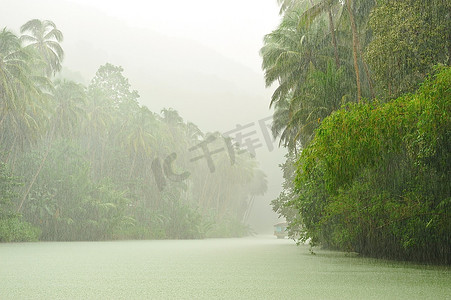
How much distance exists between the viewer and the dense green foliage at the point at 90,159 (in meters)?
25.0

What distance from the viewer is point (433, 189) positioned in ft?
32.0

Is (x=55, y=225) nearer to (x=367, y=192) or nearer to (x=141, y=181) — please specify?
(x=141, y=181)

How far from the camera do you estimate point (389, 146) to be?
9.36m

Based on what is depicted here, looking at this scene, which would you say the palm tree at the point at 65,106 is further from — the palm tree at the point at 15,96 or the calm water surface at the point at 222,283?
the calm water surface at the point at 222,283

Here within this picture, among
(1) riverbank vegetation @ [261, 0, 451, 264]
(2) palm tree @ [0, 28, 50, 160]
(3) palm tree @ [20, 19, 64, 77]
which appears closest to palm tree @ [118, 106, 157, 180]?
(3) palm tree @ [20, 19, 64, 77]

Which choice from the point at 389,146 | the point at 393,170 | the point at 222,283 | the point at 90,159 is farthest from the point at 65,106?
the point at 222,283

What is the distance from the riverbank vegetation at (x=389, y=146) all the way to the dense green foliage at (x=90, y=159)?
50.3 ft

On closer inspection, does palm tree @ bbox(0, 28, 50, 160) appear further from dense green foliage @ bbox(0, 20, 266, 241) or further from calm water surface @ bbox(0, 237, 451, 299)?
calm water surface @ bbox(0, 237, 451, 299)

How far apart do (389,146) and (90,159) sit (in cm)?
3397

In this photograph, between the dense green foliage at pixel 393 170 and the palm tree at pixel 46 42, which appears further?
the palm tree at pixel 46 42

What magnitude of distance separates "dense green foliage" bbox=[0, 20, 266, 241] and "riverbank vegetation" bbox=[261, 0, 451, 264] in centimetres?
1532

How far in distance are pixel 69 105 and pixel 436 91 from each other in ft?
93.6

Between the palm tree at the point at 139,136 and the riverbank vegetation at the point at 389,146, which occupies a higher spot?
the palm tree at the point at 139,136

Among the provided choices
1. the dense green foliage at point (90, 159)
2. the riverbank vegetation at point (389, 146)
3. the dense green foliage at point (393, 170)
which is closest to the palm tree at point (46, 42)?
the dense green foliage at point (90, 159)
